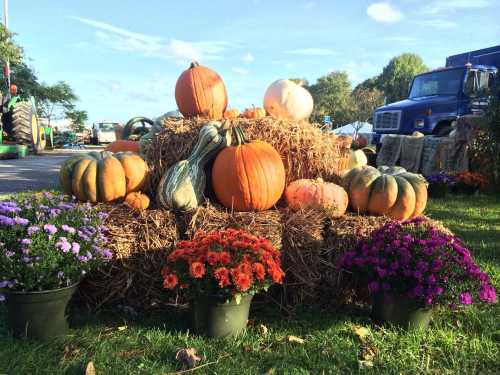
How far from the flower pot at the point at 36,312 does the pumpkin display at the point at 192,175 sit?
98 cm

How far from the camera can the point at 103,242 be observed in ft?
8.44

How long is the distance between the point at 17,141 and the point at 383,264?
14.0 metres

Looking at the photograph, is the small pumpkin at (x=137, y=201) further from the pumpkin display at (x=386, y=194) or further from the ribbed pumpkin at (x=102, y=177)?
the pumpkin display at (x=386, y=194)

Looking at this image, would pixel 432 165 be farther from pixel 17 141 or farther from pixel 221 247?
pixel 17 141

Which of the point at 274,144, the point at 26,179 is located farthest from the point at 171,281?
the point at 26,179

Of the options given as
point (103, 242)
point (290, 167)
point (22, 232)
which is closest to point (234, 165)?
point (290, 167)

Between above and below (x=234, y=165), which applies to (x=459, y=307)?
below

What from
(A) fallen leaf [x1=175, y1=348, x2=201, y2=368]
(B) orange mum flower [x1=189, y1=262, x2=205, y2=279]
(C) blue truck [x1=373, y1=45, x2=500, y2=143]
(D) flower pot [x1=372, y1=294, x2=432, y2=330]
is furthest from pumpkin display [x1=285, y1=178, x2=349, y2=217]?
(C) blue truck [x1=373, y1=45, x2=500, y2=143]

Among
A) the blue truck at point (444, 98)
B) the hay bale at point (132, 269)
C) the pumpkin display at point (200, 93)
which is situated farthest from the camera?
the blue truck at point (444, 98)

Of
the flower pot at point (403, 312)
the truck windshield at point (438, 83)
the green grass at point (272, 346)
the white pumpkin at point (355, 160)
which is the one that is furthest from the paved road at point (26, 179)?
the truck windshield at point (438, 83)

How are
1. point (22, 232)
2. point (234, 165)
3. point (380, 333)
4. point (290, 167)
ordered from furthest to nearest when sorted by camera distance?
point (290, 167) → point (234, 165) → point (380, 333) → point (22, 232)

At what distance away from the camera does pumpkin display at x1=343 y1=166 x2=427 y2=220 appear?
130 inches

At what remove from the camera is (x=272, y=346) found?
2.37 metres

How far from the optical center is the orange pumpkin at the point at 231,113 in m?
4.14
